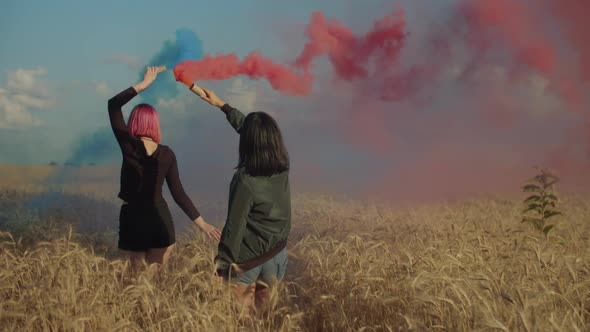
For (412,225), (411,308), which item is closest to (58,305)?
(411,308)

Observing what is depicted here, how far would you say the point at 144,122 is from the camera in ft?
15.7

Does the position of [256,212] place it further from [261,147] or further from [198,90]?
[198,90]

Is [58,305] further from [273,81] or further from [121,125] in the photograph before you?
[273,81]

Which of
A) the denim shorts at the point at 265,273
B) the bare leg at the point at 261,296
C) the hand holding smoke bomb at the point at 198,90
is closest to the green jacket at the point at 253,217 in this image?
the denim shorts at the point at 265,273

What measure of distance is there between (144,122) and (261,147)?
1396 millimetres

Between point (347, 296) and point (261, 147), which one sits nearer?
point (261, 147)

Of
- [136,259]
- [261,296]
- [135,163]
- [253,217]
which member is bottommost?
[261,296]

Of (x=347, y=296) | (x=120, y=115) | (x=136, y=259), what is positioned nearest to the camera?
(x=347, y=296)

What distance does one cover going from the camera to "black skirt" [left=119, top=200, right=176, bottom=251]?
15.9 feet

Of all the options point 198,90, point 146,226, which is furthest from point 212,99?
point 146,226

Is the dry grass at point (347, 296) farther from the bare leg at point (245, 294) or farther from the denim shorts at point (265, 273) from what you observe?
the denim shorts at point (265, 273)

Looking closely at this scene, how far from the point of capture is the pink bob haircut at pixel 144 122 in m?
4.77

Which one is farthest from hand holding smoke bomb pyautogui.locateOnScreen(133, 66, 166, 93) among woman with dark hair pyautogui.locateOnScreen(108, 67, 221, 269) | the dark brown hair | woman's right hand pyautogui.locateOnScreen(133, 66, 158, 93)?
the dark brown hair

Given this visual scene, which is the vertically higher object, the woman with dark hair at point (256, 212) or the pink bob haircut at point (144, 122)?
the pink bob haircut at point (144, 122)
